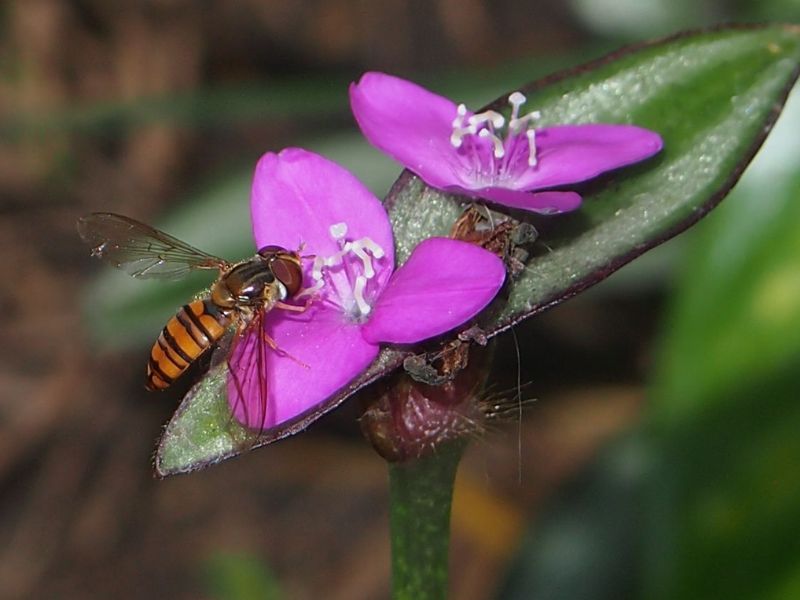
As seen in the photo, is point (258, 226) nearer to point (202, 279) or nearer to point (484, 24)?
point (202, 279)

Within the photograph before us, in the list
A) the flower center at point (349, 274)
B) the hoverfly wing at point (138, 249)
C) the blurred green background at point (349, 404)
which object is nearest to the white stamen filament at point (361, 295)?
the flower center at point (349, 274)

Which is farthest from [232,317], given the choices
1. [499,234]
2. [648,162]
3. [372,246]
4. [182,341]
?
[648,162]

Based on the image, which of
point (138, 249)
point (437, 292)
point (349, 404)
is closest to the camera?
point (437, 292)

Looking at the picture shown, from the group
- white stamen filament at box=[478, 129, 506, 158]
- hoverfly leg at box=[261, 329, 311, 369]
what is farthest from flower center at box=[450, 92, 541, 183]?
hoverfly leg at box=[261, 329, 311, 369]

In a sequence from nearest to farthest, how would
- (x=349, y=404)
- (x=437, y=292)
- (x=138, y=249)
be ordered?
1. (x=437, y=292)
2. (x=138, y=249)
3. (x=349, y=404)

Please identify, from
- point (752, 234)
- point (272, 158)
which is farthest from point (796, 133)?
point (272, 158)

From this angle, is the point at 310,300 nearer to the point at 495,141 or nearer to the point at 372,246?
the point at 372,246
